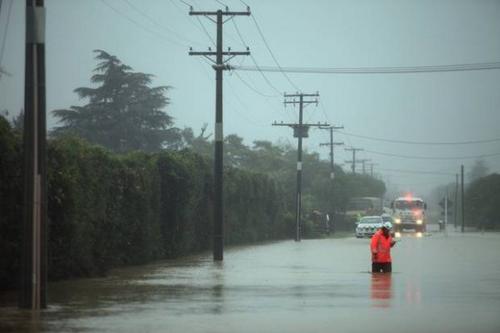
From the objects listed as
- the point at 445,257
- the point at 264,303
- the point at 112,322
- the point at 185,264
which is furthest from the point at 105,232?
the point at 445,257

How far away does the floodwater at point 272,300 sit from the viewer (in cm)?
1557

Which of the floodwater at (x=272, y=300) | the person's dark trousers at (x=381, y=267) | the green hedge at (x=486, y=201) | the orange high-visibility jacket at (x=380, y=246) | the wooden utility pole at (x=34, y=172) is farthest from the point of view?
the green hedge at (x=486, y=201)

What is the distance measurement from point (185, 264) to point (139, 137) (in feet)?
151

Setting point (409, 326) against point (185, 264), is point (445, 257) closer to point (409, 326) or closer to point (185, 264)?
point (185, 264)

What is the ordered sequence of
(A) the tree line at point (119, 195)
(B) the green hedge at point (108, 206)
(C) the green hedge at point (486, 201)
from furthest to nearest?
1. (C) the green hedge at point (486, 201)
2. (A) the tree line at point (119, 195)
3. (B) the green hedge at point (108, 206)

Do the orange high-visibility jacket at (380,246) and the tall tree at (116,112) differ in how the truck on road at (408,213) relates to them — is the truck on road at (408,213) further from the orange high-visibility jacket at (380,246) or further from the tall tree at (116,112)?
the orange high-visibility jacket at (380,246)

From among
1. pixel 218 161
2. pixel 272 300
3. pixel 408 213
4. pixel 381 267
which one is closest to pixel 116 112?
pixel 408 213

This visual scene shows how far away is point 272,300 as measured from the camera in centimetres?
1992

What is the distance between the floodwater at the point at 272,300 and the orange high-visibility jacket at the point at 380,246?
598mm

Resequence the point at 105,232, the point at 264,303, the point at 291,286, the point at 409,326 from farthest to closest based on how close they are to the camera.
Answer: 1. the point at 105,232
2. the point at 291,286
3. the point at 264,303
4. the point at 409,326

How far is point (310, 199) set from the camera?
10638 centimetres

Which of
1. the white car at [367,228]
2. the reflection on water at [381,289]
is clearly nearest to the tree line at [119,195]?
the white car at [367,228]

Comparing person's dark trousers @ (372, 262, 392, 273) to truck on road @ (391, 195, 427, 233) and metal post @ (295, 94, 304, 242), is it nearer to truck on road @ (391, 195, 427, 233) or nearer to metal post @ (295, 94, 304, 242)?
metal post @ (295, 94, 304, 242)

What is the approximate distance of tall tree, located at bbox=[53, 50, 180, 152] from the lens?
2982 inches
